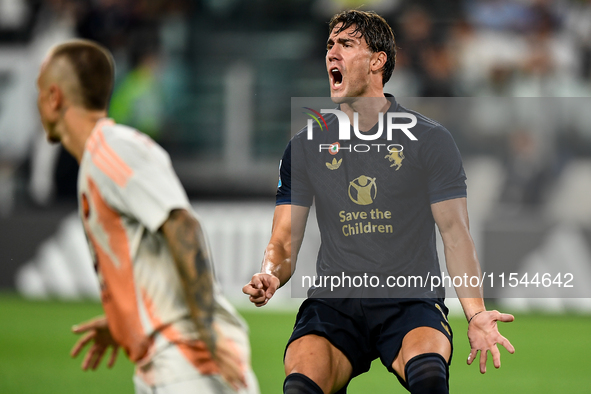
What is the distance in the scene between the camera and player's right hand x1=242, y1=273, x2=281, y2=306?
2.81 m

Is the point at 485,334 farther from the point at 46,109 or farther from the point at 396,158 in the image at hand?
the point at 46,109

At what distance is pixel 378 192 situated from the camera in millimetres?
3156

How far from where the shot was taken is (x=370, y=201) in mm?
3135

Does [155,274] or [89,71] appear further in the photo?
[89,71]

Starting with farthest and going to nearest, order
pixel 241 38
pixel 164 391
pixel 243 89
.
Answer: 1. pixel 241 38
2. pixel 243 89
3. pixel 164 391

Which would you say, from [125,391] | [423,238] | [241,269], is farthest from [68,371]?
[423,238]

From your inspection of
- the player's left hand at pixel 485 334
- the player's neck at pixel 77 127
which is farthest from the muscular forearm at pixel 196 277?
the player's left hand at pixel 485 334

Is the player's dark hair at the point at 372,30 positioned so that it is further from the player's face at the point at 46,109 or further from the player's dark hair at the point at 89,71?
the player's face at the point at 46,109

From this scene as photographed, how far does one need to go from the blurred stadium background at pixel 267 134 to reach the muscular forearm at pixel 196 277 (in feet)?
16.4

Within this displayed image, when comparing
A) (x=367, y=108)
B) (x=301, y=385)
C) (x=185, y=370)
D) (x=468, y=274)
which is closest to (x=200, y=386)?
(x=185, y=370)

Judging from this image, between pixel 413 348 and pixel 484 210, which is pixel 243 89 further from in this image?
pixel 413 348

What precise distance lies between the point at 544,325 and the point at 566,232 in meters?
1.25

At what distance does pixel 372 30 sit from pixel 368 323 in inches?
43.3

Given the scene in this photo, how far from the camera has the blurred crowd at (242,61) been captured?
12281mm
